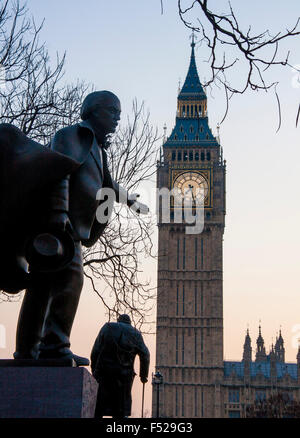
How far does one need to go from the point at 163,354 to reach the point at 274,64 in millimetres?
61112

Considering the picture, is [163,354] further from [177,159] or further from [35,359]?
[35,359]

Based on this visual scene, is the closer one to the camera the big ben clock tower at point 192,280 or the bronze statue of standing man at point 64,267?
the bronze statue of standing man at point 64,267

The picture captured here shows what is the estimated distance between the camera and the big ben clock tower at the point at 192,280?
62219mm

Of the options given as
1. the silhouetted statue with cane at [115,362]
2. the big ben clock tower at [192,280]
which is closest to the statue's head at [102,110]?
the silhouetted statue with cane at [115,362]

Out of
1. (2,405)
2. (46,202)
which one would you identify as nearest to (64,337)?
(2,405)

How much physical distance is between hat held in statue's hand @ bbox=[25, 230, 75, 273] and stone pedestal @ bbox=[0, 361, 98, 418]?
1.84 feet

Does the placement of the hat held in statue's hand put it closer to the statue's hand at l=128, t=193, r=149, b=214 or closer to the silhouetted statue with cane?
the statue's hand at l=128, t=193, r=149, b=214

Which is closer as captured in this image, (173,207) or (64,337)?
(64,337)

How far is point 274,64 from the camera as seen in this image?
134 inches

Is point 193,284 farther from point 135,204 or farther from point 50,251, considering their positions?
point 50,251

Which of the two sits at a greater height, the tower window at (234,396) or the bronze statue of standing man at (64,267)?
the tower window at (234,396)

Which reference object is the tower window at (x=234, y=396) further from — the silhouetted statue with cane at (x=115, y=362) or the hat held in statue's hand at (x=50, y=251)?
the hat held in statue's hand at (x=50, y=251)

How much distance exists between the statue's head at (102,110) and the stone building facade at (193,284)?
56706 millimetres

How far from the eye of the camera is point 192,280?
6612 centimetres
